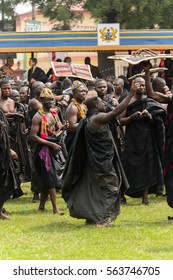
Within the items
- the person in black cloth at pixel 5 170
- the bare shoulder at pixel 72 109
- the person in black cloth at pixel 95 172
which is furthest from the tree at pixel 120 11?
the person in black cloth at pixel 95 172

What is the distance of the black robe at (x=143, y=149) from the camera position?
15289mm

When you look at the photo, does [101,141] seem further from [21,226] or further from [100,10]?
[100,10]

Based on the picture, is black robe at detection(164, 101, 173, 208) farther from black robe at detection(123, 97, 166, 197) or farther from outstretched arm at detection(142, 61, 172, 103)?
black robe at detection(123, 97, 166, 197)

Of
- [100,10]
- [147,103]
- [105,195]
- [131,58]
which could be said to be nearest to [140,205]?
[147,103]

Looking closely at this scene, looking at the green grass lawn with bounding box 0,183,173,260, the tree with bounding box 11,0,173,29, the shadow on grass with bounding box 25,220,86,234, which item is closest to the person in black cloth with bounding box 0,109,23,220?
the green grass lawn with bounding box 0,183,173,260

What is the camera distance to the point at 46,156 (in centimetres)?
1416

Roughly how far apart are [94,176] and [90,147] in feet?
1.22

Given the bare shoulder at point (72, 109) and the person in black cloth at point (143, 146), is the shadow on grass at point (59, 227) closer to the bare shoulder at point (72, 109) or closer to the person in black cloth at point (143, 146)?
the bare shoulder at point (72, 109)

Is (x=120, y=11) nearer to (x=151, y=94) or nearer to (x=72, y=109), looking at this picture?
(x=72, y=109)

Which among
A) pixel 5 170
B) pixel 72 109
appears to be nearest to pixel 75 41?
pixel 72 109

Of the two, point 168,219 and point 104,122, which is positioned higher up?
point 104,122

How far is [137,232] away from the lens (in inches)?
480

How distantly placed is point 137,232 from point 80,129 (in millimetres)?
1583

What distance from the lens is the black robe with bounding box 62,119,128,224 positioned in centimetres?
1267
